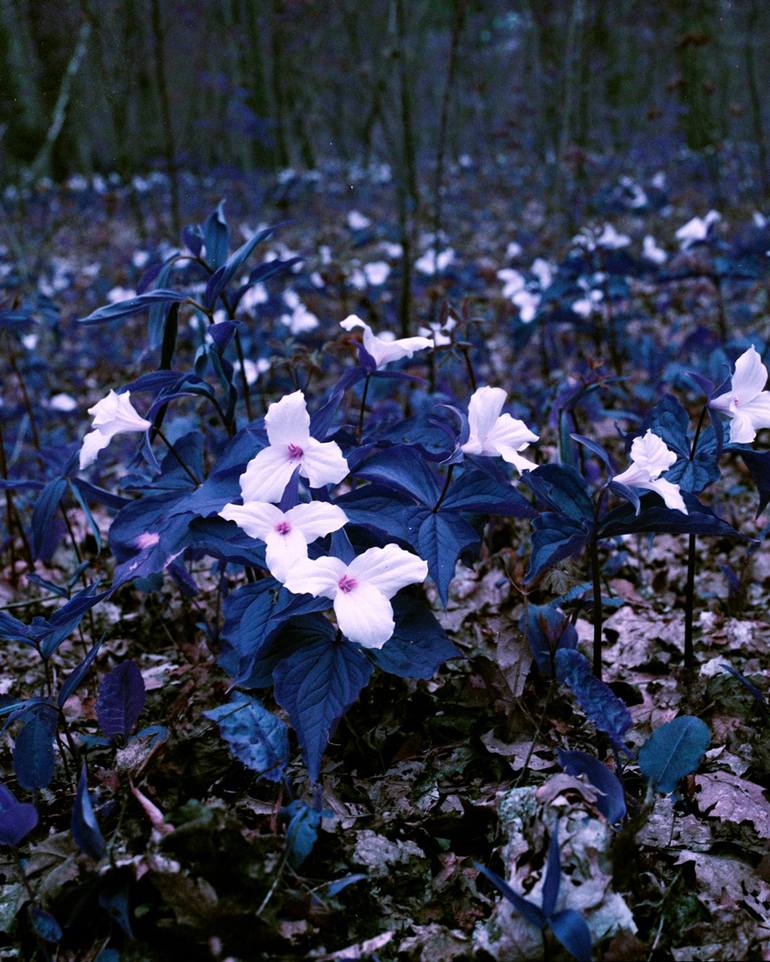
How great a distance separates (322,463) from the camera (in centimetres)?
139

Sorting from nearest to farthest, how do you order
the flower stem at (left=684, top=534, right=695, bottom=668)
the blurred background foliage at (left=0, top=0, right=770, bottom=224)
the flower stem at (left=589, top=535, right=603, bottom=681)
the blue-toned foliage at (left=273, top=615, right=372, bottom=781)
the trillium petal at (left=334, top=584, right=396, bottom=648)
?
the trillium petal at (left=334, top=584, right=396, bottom=648)
the blue-toned foliage at (left=273, top=615, right=372, bottom=781)
the flower stem at (left=589, top=535, right=603, bottom=681)
the flower stem at (left=684, top=534, right=695, bottom=668)
the blurred background foliage at (left=0, top=0, right=770, bottom=224)

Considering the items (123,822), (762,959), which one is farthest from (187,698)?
(762,959)

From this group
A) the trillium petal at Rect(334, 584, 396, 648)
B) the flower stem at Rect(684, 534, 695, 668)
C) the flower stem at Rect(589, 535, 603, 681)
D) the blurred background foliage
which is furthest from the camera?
the blurred background foliage

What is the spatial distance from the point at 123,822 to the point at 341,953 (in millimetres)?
459

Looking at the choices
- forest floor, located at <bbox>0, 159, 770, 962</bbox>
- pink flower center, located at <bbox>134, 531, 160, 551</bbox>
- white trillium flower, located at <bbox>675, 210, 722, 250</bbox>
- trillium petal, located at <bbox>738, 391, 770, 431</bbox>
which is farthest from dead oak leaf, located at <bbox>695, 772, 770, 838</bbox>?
white trillium flower, located at <bbox>675, 210, 722, 250</bbox>

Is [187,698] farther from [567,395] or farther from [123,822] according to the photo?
[567,395]

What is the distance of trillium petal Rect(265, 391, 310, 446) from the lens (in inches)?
54.0

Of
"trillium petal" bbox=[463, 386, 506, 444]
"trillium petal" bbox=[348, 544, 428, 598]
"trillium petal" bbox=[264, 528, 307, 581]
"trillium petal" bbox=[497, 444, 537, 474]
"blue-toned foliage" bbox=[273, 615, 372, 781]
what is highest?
"trillium petal" bbox=[463, 386, 506, 444]

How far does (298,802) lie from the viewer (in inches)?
55.3

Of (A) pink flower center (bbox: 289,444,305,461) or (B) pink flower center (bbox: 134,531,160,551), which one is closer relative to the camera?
(A) pink flower center (bbox: 289,444,305,461)

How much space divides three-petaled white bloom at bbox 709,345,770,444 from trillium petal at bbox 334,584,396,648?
2.36ft

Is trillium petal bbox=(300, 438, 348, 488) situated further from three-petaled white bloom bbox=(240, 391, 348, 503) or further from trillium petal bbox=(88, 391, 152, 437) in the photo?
trillium petal bbox=(88, 391, 152, 437)

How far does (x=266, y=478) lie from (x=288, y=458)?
0.17 ft

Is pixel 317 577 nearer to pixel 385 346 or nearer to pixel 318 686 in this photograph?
pixel 318 686
